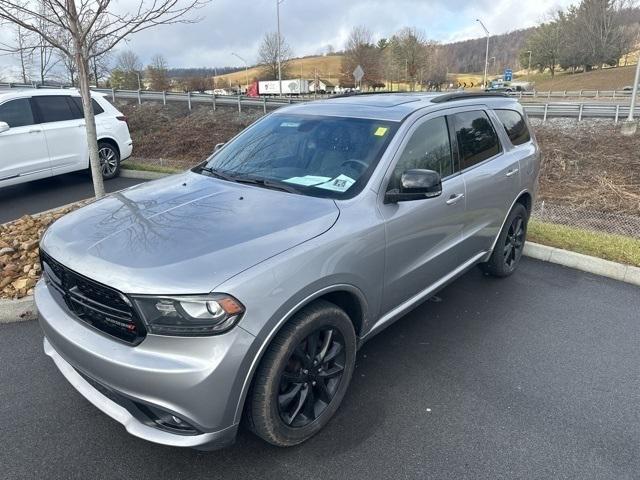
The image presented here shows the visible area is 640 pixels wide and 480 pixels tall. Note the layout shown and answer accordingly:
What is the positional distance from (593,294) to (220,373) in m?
3.95

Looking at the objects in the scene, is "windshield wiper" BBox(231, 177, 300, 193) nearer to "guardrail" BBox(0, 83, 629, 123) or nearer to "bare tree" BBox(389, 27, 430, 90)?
"guardrail" BBox(0, 83, 629, 123)

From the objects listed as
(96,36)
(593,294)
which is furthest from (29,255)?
(593,294)

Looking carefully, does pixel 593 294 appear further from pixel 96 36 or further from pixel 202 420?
pixel 96 36

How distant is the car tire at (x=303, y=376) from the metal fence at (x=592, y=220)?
518 cm

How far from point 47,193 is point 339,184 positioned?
7.00m

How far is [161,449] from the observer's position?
8.63 ft

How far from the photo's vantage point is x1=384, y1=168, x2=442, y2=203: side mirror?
2.94 metres

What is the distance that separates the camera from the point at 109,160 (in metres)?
8.99

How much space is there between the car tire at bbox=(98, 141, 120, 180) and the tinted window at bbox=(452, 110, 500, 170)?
6.94 m

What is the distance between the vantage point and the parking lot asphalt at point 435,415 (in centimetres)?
254

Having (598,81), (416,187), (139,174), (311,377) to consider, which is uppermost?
(598,81)

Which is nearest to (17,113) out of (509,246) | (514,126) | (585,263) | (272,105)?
(514,126)

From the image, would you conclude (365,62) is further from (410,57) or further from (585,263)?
(585,263)

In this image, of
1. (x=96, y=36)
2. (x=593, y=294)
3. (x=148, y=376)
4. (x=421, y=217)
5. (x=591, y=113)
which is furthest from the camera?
(x=591, y=113)
